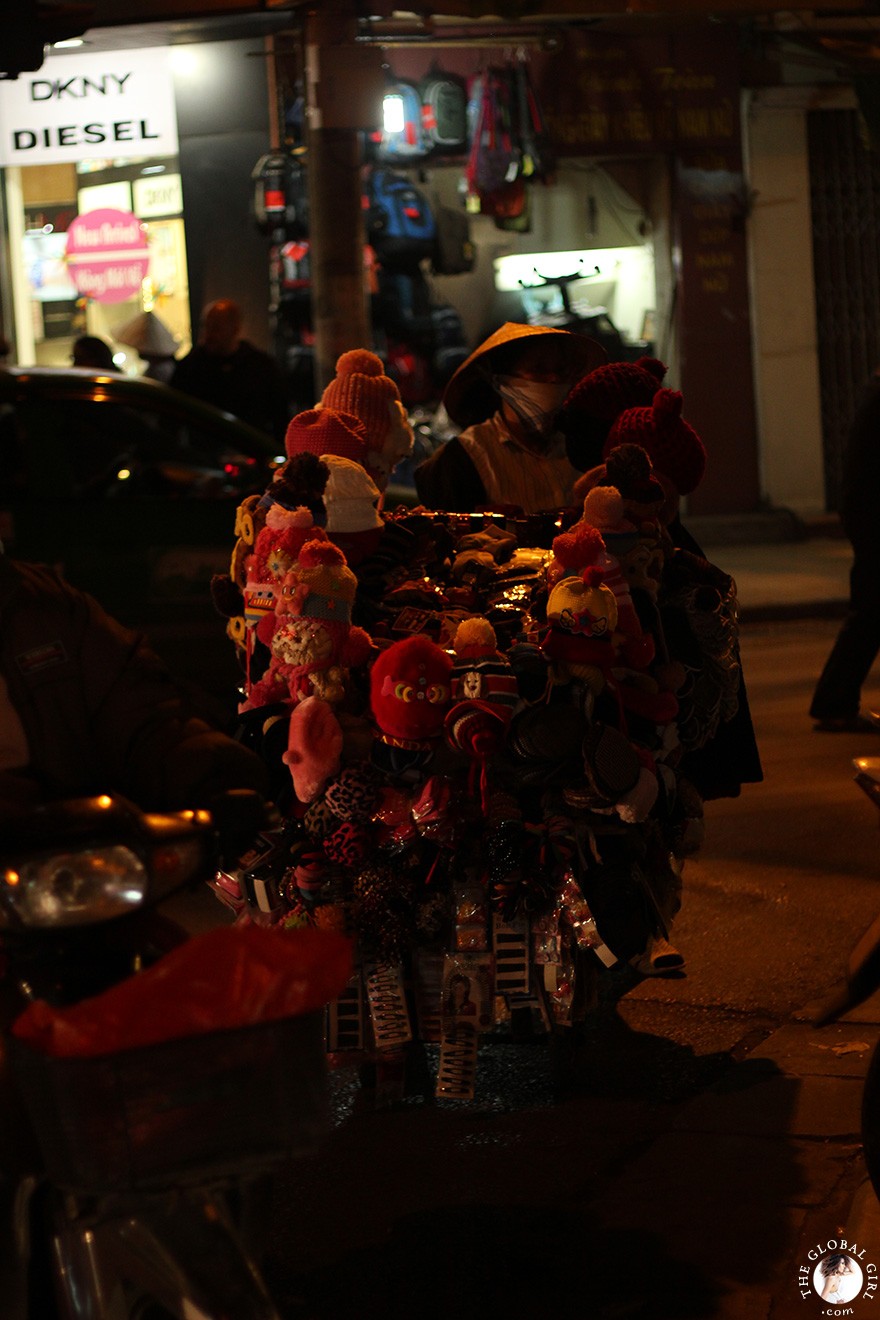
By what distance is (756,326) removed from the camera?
16359 mm

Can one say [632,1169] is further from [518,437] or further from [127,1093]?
[518,437]

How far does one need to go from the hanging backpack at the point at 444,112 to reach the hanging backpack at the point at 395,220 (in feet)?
1.51

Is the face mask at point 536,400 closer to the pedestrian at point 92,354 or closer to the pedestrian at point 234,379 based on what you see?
the pedestrian at point 234,379

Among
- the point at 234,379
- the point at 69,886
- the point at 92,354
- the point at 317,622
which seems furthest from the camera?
the point at 92,354

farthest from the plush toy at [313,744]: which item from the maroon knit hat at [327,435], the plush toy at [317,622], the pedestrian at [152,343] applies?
the pedestrian at [152,343]

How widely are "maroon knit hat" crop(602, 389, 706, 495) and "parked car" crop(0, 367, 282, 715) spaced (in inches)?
155

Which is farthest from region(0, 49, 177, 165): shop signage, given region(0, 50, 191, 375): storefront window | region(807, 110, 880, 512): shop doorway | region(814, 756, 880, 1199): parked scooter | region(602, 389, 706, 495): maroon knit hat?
region(814, 756, 880, 1199): parked scooter

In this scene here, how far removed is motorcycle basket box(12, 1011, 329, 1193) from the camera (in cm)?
227

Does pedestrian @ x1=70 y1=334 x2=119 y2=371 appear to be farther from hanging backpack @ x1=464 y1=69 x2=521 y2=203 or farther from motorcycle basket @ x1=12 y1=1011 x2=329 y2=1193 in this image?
motorcycle basket @ x1=12 y1=1011 x2=329 y2=1193

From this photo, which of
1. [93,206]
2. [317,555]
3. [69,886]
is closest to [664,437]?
[317,555]

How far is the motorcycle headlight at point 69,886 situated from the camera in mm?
2469

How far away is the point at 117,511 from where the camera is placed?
8.38 metres

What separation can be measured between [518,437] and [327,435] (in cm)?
88

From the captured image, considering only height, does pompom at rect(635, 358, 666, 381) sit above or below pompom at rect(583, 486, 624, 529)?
above
